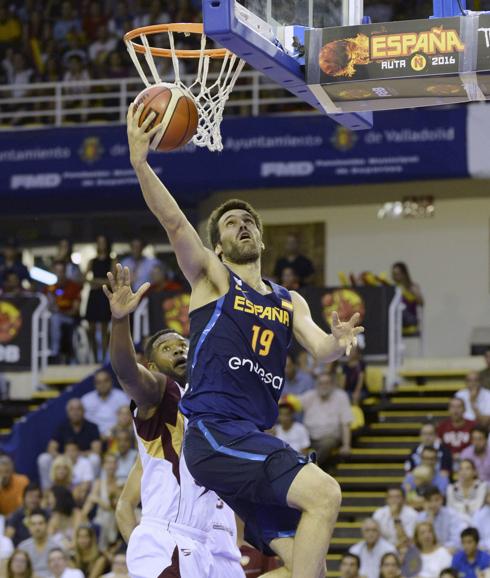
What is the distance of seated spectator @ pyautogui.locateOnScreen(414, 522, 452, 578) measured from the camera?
528 inches

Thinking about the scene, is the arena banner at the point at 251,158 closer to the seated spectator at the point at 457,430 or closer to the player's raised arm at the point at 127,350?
the seated spectator at the point at 457,430

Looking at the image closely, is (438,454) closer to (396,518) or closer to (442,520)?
(396,518)

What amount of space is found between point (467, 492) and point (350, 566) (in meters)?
1.71

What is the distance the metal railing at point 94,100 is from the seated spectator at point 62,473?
6.71 meters

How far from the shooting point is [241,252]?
7.24 meters

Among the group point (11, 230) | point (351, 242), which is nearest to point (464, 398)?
point (351, 242)

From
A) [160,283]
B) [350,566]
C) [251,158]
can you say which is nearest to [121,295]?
[350,566]

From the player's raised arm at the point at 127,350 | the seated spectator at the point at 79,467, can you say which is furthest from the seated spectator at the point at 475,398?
the player's raised arm at the point at 127,350

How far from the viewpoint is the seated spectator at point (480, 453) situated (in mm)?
14805

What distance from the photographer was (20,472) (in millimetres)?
18125

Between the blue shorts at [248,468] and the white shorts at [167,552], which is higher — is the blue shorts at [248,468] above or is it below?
above

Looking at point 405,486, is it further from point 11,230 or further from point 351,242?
point 11,230

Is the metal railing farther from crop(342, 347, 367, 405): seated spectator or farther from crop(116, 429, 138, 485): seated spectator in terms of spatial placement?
crop(116, 429, 138, 485): seated spectator

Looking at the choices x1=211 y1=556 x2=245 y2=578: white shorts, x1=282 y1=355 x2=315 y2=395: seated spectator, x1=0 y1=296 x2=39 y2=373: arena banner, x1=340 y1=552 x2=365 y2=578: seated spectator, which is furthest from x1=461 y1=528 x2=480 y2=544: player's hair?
x1=0 y1=296 x2=39 y2=373: arena banner
